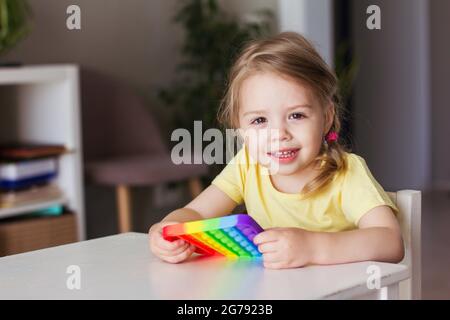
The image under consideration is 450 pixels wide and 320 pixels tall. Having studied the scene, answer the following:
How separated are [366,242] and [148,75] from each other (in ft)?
8.98

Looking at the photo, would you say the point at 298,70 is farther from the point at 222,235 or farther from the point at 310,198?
the point at 222,235

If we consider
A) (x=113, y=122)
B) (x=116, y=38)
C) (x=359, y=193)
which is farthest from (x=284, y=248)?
(x=116, y=38)

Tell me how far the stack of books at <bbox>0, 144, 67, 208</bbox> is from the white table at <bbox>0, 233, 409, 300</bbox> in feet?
5.16

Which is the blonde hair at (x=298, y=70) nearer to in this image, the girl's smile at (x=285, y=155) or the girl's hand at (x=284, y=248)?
the girl's smile at (x=285, y=155)

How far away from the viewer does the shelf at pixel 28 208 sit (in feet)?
8.24

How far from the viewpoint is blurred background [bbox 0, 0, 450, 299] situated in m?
2.88

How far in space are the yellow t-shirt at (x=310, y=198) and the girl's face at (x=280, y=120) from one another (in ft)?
0.17

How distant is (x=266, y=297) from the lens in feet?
2.54

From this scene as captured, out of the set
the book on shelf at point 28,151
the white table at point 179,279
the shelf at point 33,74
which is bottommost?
the book on shelf at point 28,151

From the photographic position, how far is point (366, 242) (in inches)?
37.7

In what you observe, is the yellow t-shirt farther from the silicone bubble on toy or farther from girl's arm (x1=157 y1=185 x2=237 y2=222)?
the silicone bubble on toy

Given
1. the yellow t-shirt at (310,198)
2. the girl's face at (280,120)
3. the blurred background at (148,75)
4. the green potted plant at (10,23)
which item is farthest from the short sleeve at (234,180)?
the green potted plant at (10,23)

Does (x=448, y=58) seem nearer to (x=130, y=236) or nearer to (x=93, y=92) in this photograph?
(x=93, y=92)

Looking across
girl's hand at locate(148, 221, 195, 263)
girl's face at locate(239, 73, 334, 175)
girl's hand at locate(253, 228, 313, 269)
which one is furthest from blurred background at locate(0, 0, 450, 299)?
girl's hand at locate(253, 228, 313, 269)
